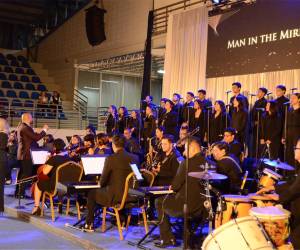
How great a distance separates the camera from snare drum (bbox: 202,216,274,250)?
3.98 meters

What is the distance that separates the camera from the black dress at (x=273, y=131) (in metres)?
9.23

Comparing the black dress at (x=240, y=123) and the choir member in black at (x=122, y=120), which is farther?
the choir member in black at (x=122, y=120)

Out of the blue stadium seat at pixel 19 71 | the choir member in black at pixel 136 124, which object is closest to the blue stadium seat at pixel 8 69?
the blue stadium seat at pixel 19 71

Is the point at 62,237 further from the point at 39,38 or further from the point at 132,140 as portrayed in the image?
the point at 39,38

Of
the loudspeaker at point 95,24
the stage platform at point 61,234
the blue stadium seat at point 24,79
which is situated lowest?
the stage platform at point 61,234

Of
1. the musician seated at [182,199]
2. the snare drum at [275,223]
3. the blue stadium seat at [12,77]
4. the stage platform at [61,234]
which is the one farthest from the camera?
the blue stadium seat at [12,77]

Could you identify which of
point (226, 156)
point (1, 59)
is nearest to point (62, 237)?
point (226, 156)

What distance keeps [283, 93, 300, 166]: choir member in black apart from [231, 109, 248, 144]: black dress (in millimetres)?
1083

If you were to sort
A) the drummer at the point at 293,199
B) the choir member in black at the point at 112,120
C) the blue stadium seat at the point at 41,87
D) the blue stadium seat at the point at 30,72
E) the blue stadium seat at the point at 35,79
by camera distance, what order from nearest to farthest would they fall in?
the drummer at the point at 293,199
the choir member in black at the point at 112,120
the blue stadium seat at the point at 41,87
the blue stadium seat at the point at 35,79
the blue stadium seat at the point at 30,72

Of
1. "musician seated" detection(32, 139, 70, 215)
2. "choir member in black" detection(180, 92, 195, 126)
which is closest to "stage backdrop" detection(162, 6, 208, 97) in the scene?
"choir member in black" detection(180, 92, 195, 126)

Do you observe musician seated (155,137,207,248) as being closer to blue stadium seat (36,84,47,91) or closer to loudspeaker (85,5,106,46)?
loudspeaker (85,5,106,46)

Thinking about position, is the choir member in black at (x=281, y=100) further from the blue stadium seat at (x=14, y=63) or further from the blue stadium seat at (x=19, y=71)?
the blue stadium seat at (x=14, y=63)

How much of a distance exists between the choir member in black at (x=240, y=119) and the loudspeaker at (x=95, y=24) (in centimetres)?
1076

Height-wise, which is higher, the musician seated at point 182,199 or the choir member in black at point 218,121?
the choir member in black at point 218,121
